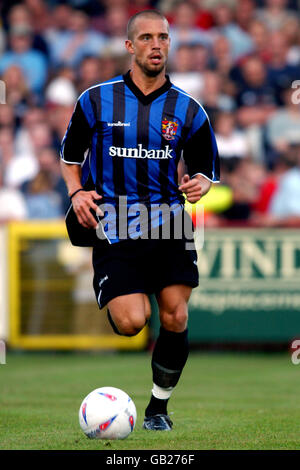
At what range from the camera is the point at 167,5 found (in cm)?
1580

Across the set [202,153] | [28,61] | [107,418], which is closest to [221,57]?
[28,61]

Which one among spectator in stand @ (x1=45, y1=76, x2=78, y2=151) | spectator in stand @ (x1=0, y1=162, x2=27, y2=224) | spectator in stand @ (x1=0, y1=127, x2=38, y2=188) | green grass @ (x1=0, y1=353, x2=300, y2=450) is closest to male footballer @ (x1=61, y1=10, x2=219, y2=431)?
green grass @ (x1=0, y1=353, x2=300, y2=450)

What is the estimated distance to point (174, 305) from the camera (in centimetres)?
562

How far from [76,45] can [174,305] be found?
1007 cm

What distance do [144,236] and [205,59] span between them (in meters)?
9.02

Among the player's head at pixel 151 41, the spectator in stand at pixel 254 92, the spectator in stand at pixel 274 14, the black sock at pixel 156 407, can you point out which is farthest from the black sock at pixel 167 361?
the spectator in stand at pixel 274 14

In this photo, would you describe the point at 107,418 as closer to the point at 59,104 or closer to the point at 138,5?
the point at 59,104

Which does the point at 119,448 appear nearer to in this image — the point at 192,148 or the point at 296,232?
the point at 192,148

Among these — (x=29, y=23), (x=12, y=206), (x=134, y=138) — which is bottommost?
(x=12, y=206)

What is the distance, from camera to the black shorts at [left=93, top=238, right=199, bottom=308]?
18.4ft

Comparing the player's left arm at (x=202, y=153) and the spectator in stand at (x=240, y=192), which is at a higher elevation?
the player's left arm at (x=202, y=153)

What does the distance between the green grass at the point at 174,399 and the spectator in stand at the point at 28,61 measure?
17.1ft

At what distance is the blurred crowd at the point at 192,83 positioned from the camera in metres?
11.6

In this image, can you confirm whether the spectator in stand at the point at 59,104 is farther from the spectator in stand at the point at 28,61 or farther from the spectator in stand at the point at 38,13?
the spectator in stand at the point at 38,13
